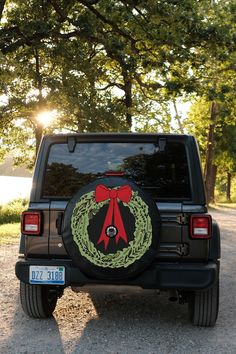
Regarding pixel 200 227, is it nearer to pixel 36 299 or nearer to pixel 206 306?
pixel 206 306

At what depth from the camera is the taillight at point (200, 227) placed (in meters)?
4.67

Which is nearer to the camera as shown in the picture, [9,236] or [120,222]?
[120,222]

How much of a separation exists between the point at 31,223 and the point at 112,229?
0.85m

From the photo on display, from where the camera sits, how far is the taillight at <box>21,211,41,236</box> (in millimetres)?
4840

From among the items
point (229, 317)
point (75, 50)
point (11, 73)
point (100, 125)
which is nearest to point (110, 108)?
point (100, 125)

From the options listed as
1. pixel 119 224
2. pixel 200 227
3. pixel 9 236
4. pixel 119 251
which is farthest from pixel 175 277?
pixel 9 236

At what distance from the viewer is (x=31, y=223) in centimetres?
486

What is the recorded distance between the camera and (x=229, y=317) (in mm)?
5598

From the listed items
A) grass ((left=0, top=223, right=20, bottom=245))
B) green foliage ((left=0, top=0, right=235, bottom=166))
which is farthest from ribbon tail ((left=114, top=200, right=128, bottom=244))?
green foliage ((left=0, top=0, right=235, bottom=166))

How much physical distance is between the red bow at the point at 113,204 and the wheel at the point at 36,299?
3.57 feet

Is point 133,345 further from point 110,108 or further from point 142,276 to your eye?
point 110,108

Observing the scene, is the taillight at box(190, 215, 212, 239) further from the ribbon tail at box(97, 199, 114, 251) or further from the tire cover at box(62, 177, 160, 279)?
the ribbon tail at box(97, 199, 114, 251)

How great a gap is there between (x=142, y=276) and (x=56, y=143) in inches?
59.7

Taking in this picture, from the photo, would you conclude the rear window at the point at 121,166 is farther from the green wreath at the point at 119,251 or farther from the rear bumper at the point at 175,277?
the rear bumper at the point at 175,277
